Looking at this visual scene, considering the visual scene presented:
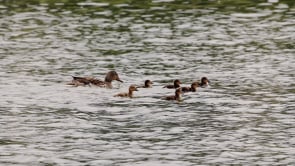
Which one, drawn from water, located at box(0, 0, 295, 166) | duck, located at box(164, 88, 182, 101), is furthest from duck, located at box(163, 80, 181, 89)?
duck, located at box(164, 88, 182, 101)

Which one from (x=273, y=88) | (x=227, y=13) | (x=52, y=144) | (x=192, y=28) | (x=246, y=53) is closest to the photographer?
(x=52, y=144)

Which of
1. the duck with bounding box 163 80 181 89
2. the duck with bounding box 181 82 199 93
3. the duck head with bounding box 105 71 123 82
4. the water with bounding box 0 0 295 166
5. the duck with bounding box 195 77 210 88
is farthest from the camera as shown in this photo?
the duck head with bounding box 105 71 123 82

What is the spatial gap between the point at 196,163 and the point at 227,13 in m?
27.5

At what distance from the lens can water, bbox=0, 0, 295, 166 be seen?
23.2 metres

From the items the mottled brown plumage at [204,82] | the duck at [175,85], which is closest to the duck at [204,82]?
the mottled brown plumage at [204,82]

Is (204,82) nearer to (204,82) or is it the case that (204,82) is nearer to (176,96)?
(204,82)

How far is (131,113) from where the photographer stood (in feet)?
89.9

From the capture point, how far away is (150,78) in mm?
32781

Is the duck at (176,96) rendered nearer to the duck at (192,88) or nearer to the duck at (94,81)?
the duck at (192,88)

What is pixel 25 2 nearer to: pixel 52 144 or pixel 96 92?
pixel 96 92

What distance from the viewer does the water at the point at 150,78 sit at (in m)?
23.2

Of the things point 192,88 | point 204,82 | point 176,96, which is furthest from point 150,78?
point 176,96

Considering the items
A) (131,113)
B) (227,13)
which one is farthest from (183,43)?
(131,113)

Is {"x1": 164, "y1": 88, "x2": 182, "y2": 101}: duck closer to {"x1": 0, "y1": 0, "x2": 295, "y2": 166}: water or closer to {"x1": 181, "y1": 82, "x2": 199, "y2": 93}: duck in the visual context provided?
{"x1": 0, "y1": 0, "x2": 295, "y2": 166}: water
